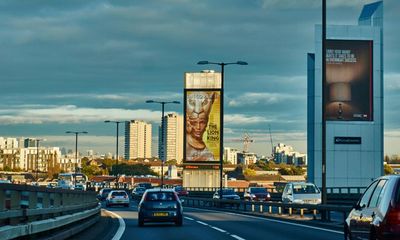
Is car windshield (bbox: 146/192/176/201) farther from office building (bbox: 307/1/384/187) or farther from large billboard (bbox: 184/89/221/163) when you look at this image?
large billboard (bbox: 184/89/221/163)

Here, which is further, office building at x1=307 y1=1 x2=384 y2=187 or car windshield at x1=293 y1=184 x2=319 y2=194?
office building at x1=307 y1=1 x2=384 y2=187

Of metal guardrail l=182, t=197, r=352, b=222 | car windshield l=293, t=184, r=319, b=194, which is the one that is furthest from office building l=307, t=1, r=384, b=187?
car windshield l=293, t=184, r=319, b=194

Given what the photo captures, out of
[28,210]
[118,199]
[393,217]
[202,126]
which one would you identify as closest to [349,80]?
[202,126]

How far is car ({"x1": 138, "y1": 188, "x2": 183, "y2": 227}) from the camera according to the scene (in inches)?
1374

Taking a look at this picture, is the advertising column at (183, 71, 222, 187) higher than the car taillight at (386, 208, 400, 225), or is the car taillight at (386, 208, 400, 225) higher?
the advertising column at (183, 71, 222, 187)

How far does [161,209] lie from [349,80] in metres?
56.0

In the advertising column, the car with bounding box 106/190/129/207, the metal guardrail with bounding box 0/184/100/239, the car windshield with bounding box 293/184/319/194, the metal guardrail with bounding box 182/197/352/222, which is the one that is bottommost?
the car with bounding box 106/190/129/207

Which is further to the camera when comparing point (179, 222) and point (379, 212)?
point (179, 222)

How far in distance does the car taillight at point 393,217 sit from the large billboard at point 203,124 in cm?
9152

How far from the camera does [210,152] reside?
354 ft

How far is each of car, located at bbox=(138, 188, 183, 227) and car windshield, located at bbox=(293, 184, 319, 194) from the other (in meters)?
17.1

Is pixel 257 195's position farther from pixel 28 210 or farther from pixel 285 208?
pixel 28 210

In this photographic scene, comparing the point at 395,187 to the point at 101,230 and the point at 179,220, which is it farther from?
the point at 179,220

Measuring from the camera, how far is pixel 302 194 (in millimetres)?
50688
